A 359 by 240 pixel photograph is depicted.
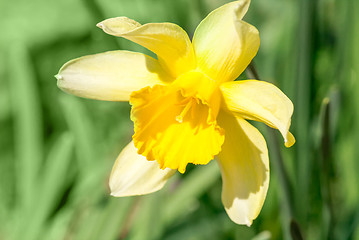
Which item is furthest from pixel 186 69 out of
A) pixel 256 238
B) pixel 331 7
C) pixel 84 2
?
pixel 331 7

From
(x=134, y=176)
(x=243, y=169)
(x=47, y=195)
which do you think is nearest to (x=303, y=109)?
(x=243, y=169)

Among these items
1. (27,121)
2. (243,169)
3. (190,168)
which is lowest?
(190,168)

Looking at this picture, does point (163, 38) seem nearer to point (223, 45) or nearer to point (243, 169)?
point (223, 45)

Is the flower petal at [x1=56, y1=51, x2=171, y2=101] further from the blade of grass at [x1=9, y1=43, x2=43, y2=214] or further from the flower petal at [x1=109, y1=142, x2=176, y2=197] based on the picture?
the blade of grass at [x1=9, y1=43, x2=43, y2=214]

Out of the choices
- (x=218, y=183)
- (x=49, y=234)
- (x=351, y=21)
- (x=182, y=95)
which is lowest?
(x=49, y=234)

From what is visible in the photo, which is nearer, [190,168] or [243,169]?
[243,169]

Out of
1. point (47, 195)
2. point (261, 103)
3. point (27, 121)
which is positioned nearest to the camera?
point (261, 103)

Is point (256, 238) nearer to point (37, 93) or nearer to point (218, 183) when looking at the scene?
point (218, 183)
